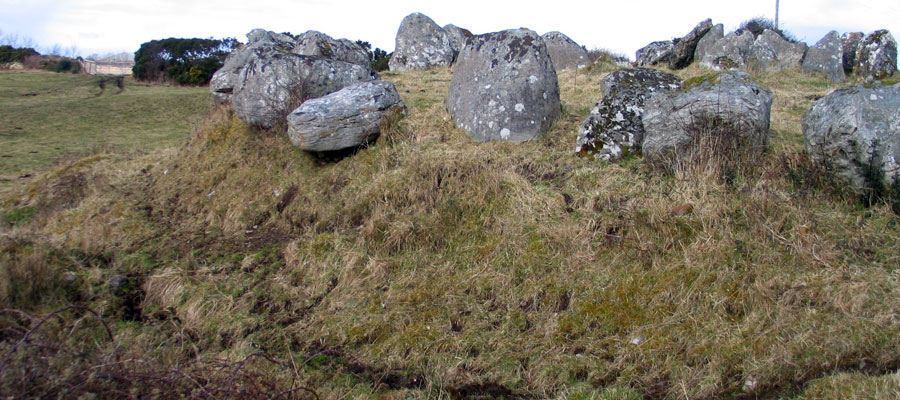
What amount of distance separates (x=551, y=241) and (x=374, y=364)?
1973 mm

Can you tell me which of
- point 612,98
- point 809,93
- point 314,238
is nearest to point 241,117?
point 314,238

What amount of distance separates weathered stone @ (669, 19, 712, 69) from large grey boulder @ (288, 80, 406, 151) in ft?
32.7

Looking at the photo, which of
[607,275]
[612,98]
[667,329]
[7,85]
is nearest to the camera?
[667,329]

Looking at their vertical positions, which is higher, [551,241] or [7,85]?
[7,85]

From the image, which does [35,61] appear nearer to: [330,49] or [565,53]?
[330,49]

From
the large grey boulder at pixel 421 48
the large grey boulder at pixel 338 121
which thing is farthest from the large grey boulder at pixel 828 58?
the large grey boulder at pixel 338 121

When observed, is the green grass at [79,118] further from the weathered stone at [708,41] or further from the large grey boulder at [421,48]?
the weathered stone at [708,41]

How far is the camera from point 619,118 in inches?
272

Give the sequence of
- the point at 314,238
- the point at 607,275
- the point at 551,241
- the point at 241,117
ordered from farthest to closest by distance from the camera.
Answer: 1. the point at 241,117
2. the point at 314,238
3. the point at 551,241
4. the point at 607,275

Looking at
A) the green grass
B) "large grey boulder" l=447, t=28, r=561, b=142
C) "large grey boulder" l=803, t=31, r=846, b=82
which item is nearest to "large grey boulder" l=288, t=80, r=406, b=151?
"large grey boulder" l=447, t=28, r=561, b=142

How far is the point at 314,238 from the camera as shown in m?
6.15

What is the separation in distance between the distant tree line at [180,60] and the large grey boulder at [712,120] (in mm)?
18092

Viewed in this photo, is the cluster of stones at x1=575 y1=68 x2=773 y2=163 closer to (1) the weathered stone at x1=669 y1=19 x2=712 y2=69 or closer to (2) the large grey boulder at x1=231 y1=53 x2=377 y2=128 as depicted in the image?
(2) the large grey boulder at x1=231 y1=53 x2=377 y2=128

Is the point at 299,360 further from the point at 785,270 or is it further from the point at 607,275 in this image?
the point at 785,270
